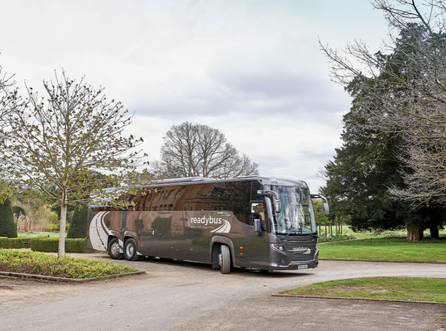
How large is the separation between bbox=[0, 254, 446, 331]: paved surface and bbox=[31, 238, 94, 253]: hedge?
515 inches

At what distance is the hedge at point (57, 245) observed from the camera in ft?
83.2

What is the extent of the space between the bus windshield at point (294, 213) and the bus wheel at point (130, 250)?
793 centimetres

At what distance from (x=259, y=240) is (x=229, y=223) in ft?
4.69

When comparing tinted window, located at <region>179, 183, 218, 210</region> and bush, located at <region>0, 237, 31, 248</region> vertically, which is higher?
tinted window, located at <region>179, 183, 218, 210</region>

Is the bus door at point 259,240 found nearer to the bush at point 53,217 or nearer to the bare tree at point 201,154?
the bare tree at point 201,154

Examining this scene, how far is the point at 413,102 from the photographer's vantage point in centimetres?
872

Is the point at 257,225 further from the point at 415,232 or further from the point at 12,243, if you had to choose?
the point at 415,232

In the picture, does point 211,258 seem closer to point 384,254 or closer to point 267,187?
point 267,187

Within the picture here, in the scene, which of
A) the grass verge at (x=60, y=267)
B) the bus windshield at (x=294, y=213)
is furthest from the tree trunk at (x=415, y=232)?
the grass verge at (x=60, y=267)

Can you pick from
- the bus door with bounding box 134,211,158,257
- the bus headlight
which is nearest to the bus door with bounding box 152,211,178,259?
the bus door with bounding box 134,211,158,257

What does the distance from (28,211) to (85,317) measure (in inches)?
2158

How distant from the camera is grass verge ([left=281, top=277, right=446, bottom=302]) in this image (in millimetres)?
9780

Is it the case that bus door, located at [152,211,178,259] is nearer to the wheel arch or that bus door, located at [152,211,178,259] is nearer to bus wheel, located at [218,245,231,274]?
the wheel arch

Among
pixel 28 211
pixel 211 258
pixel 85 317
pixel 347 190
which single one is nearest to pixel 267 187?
pixel 211 258
